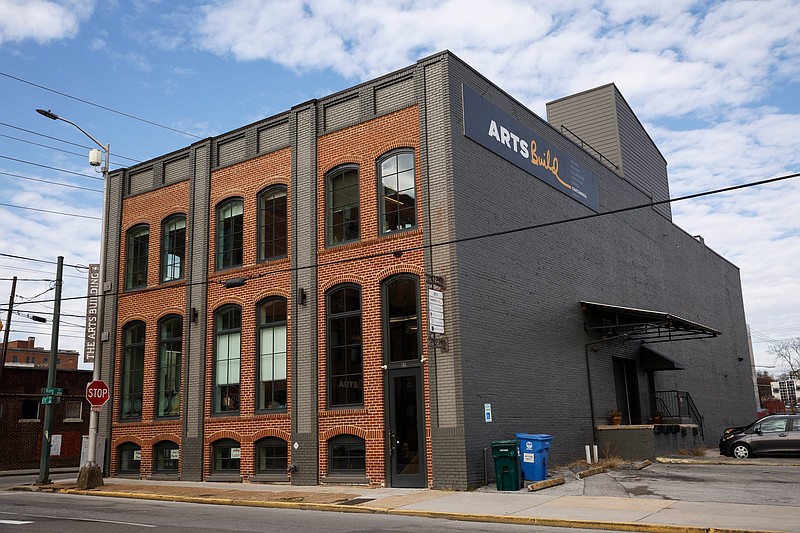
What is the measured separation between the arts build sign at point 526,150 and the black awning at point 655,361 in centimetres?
588

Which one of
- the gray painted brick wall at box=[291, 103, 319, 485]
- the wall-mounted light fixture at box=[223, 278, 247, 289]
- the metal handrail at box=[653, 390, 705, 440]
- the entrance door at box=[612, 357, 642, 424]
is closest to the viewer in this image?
the gray painted brick wall at box=[291, 103, 319, 485]

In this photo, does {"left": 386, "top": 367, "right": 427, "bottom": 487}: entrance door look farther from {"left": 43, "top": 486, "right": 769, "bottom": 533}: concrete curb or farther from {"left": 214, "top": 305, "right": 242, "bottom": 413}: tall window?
{"left": 214, "top": 305, "right": 242, "bottom": 413}: tall window

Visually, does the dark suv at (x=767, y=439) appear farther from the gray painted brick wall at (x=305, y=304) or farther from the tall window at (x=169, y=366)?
the tall window at (x=169, y=366)

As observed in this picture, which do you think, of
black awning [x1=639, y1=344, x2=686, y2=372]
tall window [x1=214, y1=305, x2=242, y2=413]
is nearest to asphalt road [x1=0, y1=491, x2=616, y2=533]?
tall window [x1=214, y1=305, x2=242, y2=413]

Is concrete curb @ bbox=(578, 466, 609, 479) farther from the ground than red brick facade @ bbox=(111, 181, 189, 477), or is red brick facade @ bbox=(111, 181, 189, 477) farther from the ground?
red brick facade @ bbox=(111, 181, 189, 477)

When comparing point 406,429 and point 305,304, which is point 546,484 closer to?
point 406,429

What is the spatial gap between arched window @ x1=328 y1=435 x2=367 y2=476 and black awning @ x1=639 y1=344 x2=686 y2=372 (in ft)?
43.8

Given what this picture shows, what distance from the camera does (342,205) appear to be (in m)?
20.1

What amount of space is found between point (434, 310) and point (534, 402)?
190 inches

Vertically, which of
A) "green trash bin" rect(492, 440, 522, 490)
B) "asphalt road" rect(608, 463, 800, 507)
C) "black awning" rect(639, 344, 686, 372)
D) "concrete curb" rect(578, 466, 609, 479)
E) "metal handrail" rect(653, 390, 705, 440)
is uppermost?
"black awning" rect(639, 344, 686, 372)

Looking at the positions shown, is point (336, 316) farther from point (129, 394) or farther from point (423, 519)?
point (129, 394)

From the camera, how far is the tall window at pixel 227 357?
2155 cm

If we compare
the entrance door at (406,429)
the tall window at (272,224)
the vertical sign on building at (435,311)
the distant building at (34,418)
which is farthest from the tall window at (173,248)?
the distant building at (34,418)

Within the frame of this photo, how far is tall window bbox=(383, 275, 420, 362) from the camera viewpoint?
17.9 m
